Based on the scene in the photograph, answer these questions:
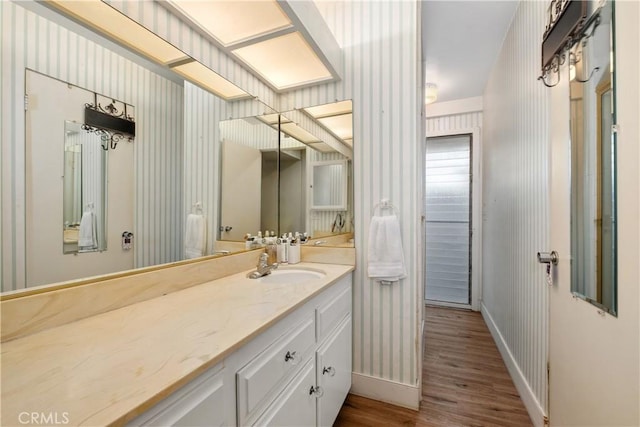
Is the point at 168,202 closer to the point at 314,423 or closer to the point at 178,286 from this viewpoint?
the point at 178,286

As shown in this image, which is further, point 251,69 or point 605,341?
point 251,69

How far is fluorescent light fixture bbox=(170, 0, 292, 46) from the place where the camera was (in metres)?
1.21

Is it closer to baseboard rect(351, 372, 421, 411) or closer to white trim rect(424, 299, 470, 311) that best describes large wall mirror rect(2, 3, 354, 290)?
baseboard rect(351, 372, 421, 411)

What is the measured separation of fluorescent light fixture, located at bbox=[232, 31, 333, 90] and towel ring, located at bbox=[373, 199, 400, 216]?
0.91 metres

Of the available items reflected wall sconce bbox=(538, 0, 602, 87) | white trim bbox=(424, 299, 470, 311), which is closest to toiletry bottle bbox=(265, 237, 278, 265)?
reflected wall sconce bbox=(538, 0, 602, 87)

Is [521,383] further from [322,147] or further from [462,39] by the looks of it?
[462,39]

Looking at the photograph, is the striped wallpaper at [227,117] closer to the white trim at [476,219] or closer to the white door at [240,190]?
the white door at [240,190]

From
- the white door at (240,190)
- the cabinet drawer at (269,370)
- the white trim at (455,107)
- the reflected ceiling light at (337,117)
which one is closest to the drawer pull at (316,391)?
the cabinet drawer at (269,370)

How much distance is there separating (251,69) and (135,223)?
118cm

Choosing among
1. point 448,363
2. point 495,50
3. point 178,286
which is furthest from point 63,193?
point 495,50

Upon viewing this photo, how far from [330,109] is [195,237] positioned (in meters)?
1.23

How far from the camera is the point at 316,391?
1.19m

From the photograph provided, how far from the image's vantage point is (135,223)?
1.04m

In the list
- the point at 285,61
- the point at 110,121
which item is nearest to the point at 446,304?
the point at 285,61
